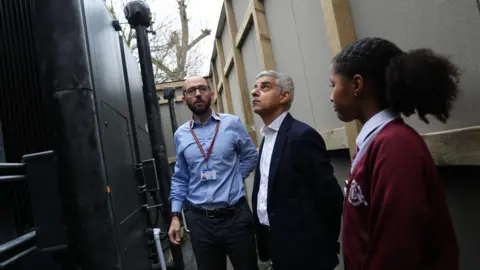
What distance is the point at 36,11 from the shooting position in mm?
1112

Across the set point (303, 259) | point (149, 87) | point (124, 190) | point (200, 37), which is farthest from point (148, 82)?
point (200, 37)

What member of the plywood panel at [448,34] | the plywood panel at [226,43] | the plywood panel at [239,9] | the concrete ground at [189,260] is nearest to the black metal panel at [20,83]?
the plywood panel at [448,34]

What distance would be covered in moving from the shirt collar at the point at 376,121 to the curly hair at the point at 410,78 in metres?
0.02

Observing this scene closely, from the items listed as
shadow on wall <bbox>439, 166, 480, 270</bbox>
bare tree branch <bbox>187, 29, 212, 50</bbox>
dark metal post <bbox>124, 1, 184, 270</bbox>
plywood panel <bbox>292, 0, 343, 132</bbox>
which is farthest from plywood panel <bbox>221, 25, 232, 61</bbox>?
bare tree branch <bbox>187, 29, 212, 50</bbox>

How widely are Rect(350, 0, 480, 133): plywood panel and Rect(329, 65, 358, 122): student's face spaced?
0.42 meters

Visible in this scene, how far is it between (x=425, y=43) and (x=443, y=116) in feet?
1.74

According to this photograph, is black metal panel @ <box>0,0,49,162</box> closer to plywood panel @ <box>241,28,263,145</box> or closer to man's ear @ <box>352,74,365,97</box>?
man's ear @ <box>352,74,365,97</box>

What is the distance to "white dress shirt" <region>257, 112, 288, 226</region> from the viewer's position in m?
2.21

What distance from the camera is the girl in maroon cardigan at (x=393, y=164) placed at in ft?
3.42

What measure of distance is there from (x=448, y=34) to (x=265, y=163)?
116 cm

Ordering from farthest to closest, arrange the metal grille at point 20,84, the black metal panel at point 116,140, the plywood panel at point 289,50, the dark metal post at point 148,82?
the dark metal post at point 148,82 < the plywood panel at point 289,50 < the black metal panel at point 116,140 < the metal grille at point 20,84

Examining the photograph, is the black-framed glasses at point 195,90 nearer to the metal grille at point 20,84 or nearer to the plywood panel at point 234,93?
the metal grille at point 20,84

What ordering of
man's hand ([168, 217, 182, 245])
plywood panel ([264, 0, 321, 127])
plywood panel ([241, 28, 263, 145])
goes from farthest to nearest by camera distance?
plywood panel ([241, 28, 263, 145]), plywood panel ([264, 0, 321, 127]), man's hand ([168, 217, 182, 245])

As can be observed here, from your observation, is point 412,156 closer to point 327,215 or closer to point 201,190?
point 327,215
